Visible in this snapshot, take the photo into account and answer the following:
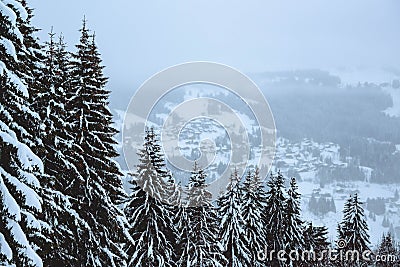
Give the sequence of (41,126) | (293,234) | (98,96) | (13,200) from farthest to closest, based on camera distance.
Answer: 1. (293,234)
2. (98,96)
3. (41,126)
4. (13,200)

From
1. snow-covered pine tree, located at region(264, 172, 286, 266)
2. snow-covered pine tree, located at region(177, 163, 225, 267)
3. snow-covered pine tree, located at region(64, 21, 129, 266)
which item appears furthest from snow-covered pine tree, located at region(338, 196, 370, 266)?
snow-covered pine tree, located at region(64, 21, 129, 266)

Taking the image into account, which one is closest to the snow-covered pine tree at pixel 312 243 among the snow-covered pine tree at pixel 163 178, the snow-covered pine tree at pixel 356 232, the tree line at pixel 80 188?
the snow-covered pine tree at pixel 356 232

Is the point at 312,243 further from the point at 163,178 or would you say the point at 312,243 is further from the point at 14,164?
the point at 14,164

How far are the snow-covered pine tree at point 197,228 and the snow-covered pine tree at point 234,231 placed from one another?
350 cm

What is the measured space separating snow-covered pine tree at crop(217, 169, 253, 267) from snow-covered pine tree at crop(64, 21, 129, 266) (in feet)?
47.0

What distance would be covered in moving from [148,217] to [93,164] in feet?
25.4

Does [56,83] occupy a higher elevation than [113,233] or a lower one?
higher

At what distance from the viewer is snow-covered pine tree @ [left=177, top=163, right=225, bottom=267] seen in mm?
28703

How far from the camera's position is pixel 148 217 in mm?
24906

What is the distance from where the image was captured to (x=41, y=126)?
45.5 ft

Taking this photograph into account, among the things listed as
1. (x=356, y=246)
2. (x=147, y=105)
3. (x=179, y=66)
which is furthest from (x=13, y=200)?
(x=356, y=246)

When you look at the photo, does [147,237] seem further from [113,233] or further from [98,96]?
[98,96]

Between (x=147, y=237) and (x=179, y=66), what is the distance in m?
10.8

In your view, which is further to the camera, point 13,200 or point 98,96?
point 98,96
